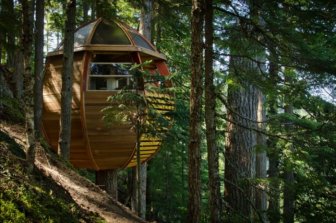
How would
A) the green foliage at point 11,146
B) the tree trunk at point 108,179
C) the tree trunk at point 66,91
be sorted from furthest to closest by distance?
the tree trunk at point 108,179 < the tree trunk at point 66,91 < the green foliage at point 11,146

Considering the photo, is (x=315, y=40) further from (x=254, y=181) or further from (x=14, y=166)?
(x=14, y=166)

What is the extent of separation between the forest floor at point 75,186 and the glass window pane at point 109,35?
2.92 meters

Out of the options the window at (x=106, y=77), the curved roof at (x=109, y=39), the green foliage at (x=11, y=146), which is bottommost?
the green foliage at (x=11, y=146)

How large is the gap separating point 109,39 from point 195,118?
457 centimetres

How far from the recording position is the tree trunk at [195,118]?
509 cm

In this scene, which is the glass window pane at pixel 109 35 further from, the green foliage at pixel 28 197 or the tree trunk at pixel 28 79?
the tree trunk at pixel 28 79

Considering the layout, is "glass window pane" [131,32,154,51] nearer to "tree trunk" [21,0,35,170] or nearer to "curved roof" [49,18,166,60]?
"curved roof" [49,18,166,60]

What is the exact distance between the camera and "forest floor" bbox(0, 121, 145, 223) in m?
5.48

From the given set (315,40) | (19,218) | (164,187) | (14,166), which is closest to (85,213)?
(14,166)

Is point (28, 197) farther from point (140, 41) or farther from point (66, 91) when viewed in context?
point (140, 41)

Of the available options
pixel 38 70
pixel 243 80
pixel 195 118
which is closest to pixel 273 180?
pixel 243 80

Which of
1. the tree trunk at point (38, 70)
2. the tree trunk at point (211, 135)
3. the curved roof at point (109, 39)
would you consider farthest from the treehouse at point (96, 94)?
the tree trunk at point (211, 135)

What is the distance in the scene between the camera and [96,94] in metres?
8.57

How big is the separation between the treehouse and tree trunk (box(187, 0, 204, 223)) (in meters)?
2.96
